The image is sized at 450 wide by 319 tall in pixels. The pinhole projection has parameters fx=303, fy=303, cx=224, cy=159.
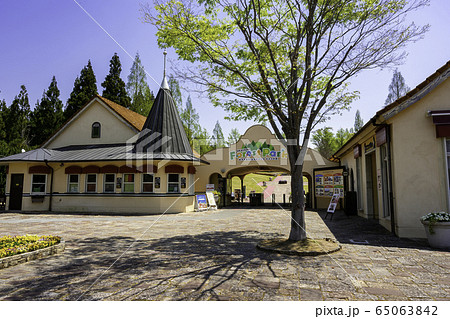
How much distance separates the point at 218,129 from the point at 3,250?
143ft

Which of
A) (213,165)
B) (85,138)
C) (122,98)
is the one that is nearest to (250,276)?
(213,165)

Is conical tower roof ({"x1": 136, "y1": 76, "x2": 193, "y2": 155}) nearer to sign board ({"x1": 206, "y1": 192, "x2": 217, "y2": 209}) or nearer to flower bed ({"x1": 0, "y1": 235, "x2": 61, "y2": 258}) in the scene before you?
sign board ({"x1": 206, "y1": 192, "x2": 217, "y2": 209})

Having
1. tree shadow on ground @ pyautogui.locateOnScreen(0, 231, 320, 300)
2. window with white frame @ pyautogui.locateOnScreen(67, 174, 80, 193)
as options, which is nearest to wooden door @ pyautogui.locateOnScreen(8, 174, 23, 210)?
window with white frame @ pyautogui.locateOnScreen(67, 174, 80, 193)

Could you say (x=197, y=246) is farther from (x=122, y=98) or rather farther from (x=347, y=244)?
(x=122, y=98)

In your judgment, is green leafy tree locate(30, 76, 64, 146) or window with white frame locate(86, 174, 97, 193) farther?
green leafy tree locate(30, 76, 64, 146)

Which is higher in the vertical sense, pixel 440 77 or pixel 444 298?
pixel 440 77

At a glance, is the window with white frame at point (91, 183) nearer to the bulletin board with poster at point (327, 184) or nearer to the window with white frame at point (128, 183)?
the window with white frame at point (128, 183)

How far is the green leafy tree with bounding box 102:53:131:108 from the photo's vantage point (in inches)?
1390

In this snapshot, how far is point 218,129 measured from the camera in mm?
49000

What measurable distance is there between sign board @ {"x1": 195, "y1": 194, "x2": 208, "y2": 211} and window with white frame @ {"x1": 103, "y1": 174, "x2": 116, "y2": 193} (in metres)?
5.24

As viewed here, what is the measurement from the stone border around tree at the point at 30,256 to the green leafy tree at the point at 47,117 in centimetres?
3404

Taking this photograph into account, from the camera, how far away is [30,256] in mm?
6504

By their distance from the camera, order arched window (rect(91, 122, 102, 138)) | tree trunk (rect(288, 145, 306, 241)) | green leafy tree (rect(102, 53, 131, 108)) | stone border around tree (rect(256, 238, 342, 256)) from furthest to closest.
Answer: green leafy tree (rect(102, 53, 131, 108)) < arched window (rect(91, 122, 102, 138)) < tree trunk (rect(288, 145, 306, 241)) < stone border around tree (rect(256, 238, 342, 256))

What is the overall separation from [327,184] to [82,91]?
3054 centimetres
